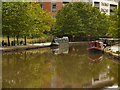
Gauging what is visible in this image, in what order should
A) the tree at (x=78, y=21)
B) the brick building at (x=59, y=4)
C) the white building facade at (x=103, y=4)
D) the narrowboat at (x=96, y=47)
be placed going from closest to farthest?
1. the narrowboat at (x=96, y=47)
2. the tree at (x=78, y=21)
3. the brick building at (x=59, y=4)
4. the white building facade at (x=103, y=4)

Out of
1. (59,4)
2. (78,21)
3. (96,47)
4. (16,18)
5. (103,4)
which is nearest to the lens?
(96,47)

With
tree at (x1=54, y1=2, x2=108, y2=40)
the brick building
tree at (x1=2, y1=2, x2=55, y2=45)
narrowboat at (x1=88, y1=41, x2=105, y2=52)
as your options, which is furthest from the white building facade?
narrowboat at (x1=88, y1=41, x2=105, y2=52)

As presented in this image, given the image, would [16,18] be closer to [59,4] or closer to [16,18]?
[16,18]

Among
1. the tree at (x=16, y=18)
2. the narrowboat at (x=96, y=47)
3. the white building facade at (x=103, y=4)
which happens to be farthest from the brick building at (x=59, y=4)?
the narrowboat at (x=96, y=47)

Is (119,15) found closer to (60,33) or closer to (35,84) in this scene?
(35,84)

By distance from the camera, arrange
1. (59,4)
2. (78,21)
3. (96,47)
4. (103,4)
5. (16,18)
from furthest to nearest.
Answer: (103,4)
(59,4)
(78,21)
(16,18)
(96,47)

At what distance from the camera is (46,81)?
11289mm

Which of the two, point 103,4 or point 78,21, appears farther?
point 103,4

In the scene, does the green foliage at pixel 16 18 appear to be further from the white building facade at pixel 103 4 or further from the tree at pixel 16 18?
the white building facade at pixel 103 4

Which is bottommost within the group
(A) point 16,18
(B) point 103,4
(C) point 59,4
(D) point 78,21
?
(A) point 16,18

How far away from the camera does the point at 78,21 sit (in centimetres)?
7269

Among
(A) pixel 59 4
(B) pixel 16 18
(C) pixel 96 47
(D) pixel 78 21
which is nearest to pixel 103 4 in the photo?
(A) pixel 59 4

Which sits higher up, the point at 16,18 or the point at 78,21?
the point at 78,21

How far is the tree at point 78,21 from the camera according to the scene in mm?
Result: 73125
